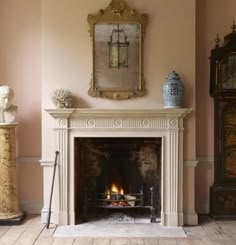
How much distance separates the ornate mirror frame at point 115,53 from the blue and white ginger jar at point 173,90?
291mm

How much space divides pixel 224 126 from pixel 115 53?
5.16ft

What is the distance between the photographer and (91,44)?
4844mm

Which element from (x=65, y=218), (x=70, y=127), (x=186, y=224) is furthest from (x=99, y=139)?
(x=186, y=224)

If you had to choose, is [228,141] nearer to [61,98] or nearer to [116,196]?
[116,196]

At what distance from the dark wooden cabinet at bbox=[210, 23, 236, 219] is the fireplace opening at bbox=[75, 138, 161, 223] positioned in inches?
28.3

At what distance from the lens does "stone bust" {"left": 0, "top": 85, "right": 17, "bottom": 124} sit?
15.7ft

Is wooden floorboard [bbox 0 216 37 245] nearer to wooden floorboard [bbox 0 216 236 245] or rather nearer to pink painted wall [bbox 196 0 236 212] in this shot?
wooden floorboard [bbox 0 216 236 245]

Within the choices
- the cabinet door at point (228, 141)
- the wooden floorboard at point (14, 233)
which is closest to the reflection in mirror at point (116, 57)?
the cabinet door at point (228, 141)

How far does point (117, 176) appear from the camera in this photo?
5203mm

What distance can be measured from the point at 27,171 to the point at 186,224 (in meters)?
2.04

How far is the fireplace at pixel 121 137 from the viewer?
15.7ft

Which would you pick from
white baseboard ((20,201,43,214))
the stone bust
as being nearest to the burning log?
white baseboard ((20,201,43,214))

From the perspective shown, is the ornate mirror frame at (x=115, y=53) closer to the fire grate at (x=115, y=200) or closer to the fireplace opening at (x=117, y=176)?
the fireplace opening at (x=117, y=176)

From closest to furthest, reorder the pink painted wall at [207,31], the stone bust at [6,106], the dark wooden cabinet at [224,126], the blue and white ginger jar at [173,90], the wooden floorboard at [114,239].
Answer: the wooden floorboard at [114,239]
the blue and white ginger jar at [173,90]
the stone bust at [6,106]
the dark wooden cabinet at [224,126]
the pink painted wall at [207,31]
